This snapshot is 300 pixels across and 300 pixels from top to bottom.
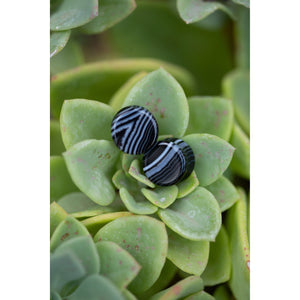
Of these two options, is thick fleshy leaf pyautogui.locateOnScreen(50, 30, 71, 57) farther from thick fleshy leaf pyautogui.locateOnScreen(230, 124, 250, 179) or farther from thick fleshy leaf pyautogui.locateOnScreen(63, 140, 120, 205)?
thick fleshy leaf pyautogui.locateOnScreen(230, 124, 250, 179)

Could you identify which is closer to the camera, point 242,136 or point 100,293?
point 100,293

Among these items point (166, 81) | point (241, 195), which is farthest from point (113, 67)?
point (241, 195)

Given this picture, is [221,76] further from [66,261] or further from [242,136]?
[66,261]

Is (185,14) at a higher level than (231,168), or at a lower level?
higher

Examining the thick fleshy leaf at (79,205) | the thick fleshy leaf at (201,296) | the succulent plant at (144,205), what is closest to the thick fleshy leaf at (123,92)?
the succulent plant at (144,205)

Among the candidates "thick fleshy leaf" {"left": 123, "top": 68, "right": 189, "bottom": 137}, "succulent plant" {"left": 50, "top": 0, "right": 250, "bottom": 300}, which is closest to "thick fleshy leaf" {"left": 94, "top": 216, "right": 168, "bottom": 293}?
"succulent plant" {"left": 50, "top": 0, "right": 250, "bottom": 300}

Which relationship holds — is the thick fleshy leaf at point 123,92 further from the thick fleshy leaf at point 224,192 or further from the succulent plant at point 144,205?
the thick fleshy leaf at point 224,192

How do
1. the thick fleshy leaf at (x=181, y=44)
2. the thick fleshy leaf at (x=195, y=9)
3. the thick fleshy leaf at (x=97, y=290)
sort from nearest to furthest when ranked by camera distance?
the thick fleshy leaf at (x=97, y=290), the thick fleshy leaf at (x=195, y=9), the thick fleshy leaf at (x=181, y=44)
